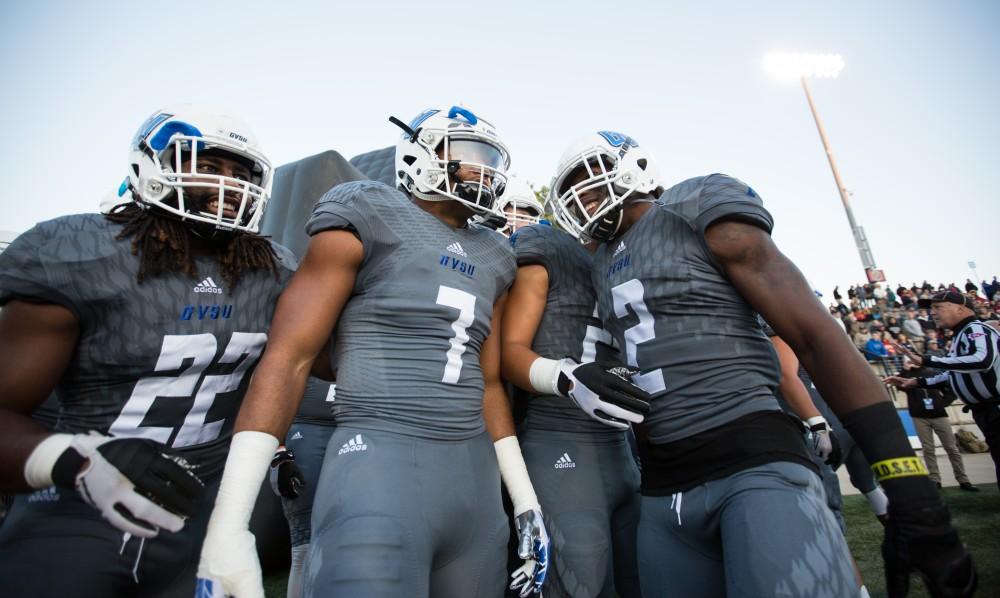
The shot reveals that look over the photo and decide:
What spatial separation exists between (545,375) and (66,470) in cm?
169

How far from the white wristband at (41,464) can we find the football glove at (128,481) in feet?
0.06

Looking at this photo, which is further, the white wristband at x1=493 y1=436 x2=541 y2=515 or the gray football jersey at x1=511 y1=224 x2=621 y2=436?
the gray football jersey at x1=511 y1=224 x2=621 y2=436

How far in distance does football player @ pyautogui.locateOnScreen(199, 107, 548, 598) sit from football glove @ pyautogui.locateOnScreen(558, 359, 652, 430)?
1.29ft

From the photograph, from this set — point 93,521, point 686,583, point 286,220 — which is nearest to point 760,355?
point 686,583

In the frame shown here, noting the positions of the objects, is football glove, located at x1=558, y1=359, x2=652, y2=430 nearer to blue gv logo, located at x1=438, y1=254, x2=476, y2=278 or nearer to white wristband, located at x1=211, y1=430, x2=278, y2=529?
blue gv logo, located at x1=438, y1=254, x2=476, y2=278

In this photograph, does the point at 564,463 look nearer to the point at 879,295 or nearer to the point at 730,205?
the point at 730,205

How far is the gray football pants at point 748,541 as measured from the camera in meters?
1.65

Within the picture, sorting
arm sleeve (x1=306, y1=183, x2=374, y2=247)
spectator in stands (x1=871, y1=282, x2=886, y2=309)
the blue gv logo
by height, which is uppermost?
arm sleeve (x1=306, y1=183, x2=374, y2=247)

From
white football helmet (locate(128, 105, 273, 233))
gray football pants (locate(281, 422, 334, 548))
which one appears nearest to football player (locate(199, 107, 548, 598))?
white football helmet (locate(128, 105, 273, 233))

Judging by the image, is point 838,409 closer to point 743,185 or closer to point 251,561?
point 743,185

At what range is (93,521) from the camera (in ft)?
5.63

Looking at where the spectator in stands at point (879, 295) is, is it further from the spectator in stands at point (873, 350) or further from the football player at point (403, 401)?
the football player at point (403, 401)

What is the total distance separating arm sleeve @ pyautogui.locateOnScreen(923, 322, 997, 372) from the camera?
575 cm

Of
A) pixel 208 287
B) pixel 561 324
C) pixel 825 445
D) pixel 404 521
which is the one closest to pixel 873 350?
pixel 825 445
